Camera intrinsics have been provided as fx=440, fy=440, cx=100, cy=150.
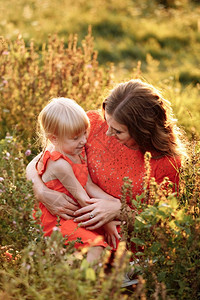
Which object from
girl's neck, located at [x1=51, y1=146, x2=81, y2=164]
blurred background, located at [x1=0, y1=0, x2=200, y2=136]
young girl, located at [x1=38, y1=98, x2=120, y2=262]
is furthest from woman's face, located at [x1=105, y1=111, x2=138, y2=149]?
blurred background, located at [x1=0, y1=0, x2=200, y2=136]

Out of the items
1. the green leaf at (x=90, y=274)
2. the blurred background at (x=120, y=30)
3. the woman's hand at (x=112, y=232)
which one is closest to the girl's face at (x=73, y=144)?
the woman's hand at (x=112, y=232)

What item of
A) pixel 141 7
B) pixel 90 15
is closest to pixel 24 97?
pixel 90 15

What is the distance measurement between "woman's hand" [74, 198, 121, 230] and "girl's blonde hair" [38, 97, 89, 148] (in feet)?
1.51

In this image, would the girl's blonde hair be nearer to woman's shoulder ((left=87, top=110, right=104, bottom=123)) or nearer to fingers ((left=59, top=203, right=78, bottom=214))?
woman's shoulder ((left=87, top=110, right=104, bottom=123))

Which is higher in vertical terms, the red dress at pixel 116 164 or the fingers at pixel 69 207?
the red dress at pixel 116 164

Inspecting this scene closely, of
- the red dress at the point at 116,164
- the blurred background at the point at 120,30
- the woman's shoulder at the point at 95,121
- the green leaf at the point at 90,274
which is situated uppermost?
the green leaf at the point at 90,274

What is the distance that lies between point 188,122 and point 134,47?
14.4 feet

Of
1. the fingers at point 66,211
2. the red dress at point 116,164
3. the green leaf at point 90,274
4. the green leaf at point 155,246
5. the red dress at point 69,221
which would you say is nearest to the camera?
the green leaf at point 90,274

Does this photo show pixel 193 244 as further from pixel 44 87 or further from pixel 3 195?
pixel 44 87

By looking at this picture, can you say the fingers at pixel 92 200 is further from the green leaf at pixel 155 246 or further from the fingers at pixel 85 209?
the green leaf at pixel 155 246

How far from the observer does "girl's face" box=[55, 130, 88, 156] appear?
2809 mm

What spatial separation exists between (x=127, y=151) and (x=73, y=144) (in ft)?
1.35

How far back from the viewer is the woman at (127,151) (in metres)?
2.75

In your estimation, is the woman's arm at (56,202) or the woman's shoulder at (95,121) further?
Answer: the woman's shoulder at (95,121)
